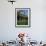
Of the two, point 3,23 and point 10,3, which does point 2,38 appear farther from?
point 10,3

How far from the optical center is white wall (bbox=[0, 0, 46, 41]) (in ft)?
17.9

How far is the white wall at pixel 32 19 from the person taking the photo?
5.46 meters

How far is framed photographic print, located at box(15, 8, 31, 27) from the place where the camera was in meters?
5.48

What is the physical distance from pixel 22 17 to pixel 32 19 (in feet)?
1.28

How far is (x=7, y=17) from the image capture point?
5508 mm

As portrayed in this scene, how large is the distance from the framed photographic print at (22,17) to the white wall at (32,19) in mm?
116

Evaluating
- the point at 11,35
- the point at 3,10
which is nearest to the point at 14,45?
the point at 11,35

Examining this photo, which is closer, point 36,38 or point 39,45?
point 39,45

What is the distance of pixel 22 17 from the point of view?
5.50 metres

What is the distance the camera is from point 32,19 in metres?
Result: 5.48

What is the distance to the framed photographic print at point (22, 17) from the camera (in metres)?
5.48

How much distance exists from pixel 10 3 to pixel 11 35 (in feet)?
4.03

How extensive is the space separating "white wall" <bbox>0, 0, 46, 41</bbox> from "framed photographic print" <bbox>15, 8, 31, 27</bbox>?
12 cm

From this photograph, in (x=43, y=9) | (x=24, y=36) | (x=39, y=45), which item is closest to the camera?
(x=24, y=36)
